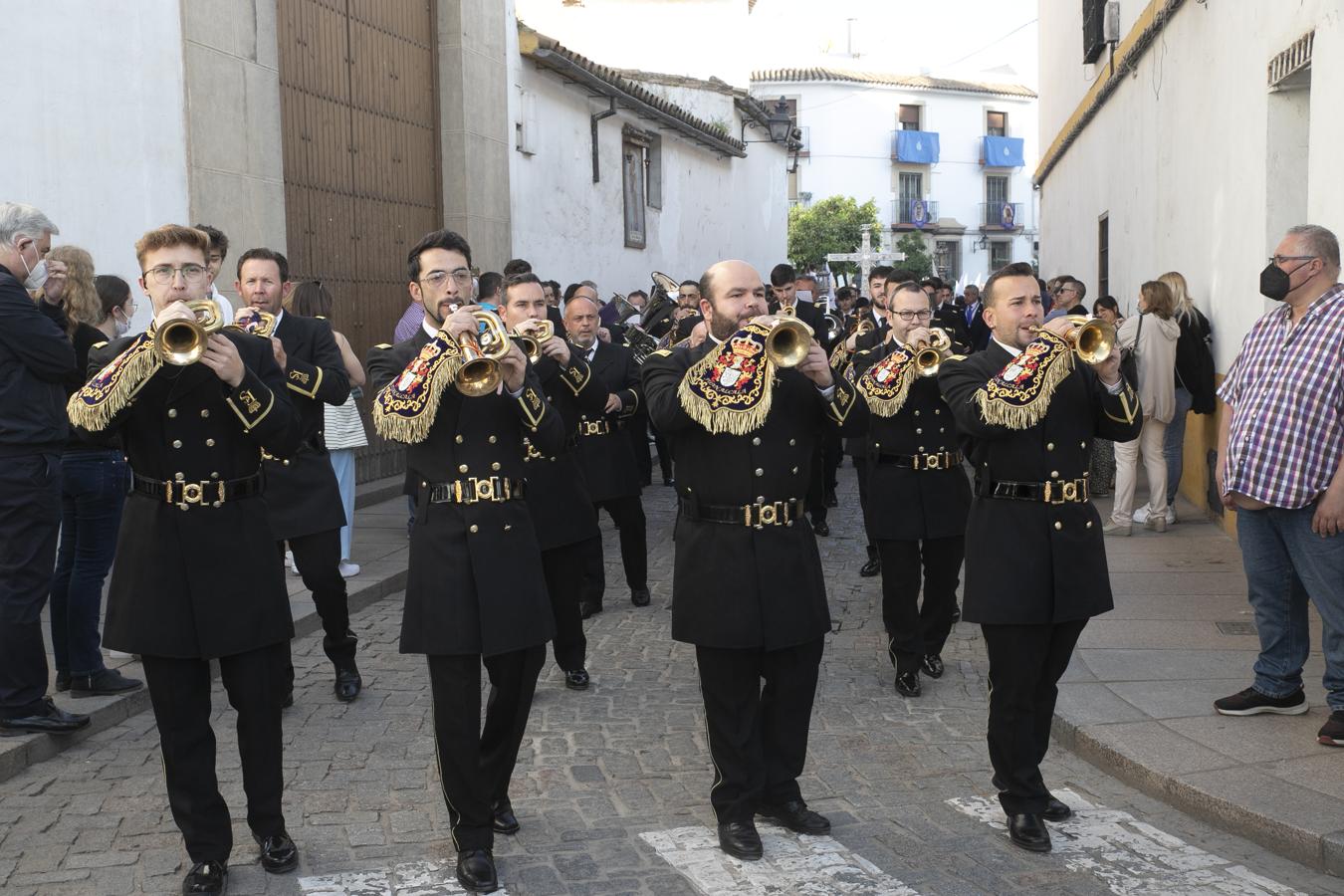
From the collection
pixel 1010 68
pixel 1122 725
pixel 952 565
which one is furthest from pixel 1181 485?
pixel 1010 68

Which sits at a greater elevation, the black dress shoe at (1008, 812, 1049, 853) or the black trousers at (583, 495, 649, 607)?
the black trousers at (583, 495, 649, 607)

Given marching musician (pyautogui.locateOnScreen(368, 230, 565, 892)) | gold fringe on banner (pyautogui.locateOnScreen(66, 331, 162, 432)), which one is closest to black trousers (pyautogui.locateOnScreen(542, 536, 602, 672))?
marching musician (pyautogui.locateOnScreen(368, 230, 565, 892))

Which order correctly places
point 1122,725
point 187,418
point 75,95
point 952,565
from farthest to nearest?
point 75,95, point 952,565, point 1122,725, point 187,418

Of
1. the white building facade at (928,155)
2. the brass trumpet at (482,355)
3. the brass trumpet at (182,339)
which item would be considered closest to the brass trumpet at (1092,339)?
the brass trumpet at (482,355)

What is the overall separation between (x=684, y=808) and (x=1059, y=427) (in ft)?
6.42

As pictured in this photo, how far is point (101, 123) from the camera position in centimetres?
973

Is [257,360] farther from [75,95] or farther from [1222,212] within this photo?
[1222,212]

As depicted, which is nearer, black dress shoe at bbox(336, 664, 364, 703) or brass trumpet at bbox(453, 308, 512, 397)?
brass trumpet at bbox(453, 308, 512, 397)

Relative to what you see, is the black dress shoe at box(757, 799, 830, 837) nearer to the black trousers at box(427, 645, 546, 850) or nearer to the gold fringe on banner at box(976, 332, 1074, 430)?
the black trousers at box(427, 645, 546, 850)

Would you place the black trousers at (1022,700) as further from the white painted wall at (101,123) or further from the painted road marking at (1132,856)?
the white painted wall at (101,123)

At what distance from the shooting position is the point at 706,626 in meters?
4.81

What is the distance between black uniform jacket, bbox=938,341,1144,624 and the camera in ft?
16.2

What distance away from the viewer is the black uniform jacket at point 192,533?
446 cm

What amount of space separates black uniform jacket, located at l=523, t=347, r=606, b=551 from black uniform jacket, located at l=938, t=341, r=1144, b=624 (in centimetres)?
213
